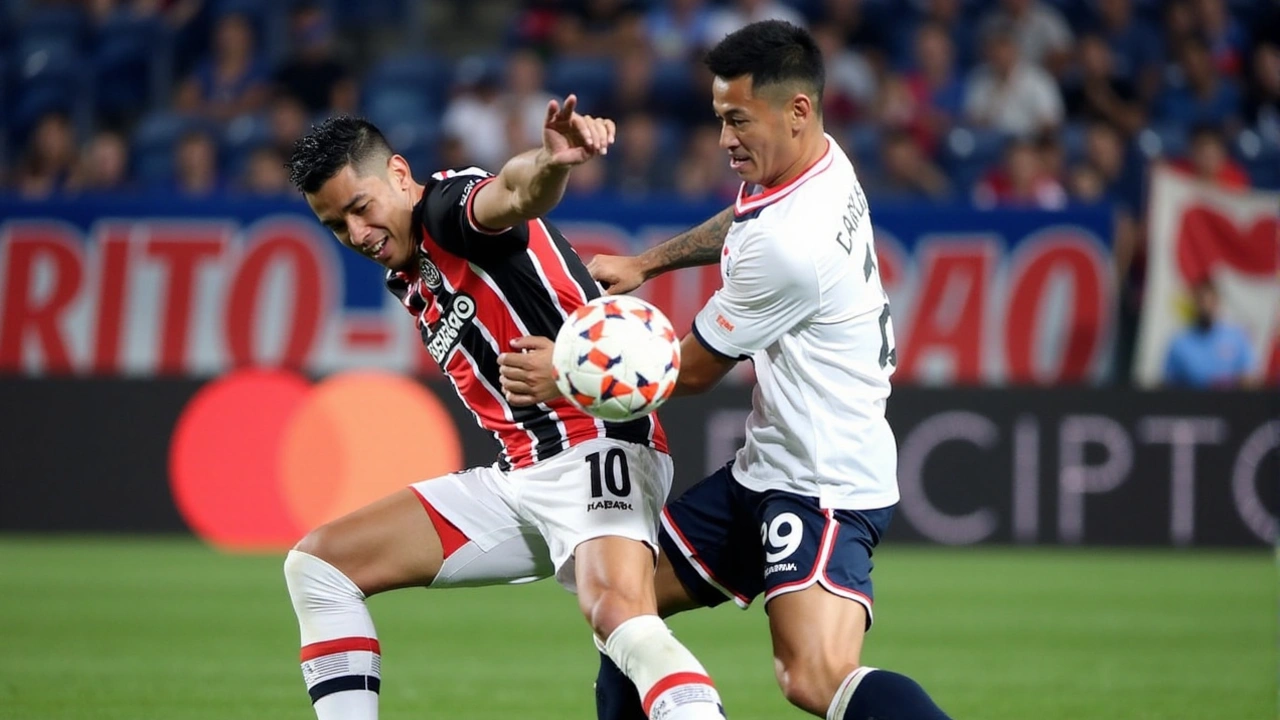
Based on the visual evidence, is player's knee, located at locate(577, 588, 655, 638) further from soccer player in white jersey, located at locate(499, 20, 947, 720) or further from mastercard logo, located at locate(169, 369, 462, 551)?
mastercard logo, located at locate(169, 369, 462, 551)

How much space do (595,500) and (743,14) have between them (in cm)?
1041

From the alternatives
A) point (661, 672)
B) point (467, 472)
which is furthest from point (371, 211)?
point (661, 672)

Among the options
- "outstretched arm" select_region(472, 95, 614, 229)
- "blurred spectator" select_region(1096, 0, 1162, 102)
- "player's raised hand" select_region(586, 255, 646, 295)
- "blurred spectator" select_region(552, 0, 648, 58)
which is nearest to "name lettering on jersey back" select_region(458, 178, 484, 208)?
"outstretched arm" select_region(472, 95, 614, 229)

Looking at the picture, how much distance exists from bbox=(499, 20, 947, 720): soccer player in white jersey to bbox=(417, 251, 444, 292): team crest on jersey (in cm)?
43

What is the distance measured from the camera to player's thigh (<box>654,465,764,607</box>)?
539 centimetres

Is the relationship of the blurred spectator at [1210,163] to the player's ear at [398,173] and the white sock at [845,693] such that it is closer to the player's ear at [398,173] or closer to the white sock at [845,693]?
the player's ear at [398,173]

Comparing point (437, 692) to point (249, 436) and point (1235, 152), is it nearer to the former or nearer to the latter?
point (249, 436)

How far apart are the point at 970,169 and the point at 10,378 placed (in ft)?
25.4

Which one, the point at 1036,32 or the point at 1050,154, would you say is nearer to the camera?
the point at 1050,154

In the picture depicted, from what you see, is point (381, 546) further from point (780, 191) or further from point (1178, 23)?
point (1178, 23)

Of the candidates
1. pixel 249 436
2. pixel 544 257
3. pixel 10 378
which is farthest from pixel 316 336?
pixel 544 257

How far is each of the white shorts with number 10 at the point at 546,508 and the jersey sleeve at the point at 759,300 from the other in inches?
20.0

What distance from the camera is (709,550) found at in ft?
17.7

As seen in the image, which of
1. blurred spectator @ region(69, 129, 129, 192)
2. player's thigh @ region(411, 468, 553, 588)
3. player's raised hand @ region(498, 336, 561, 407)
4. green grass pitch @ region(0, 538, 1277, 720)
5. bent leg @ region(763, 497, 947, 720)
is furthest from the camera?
blurred spectator @ region(69, 129, 129, 192)
